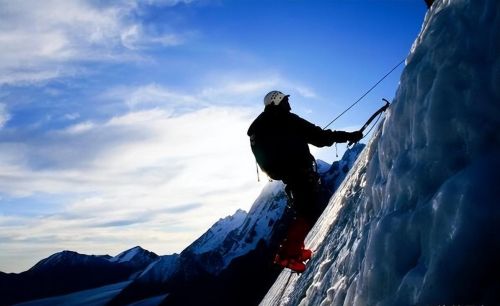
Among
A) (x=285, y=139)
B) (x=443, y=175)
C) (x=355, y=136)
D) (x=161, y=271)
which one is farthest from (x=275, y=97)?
(x=161, y=271)

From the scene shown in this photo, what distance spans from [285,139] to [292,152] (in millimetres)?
232

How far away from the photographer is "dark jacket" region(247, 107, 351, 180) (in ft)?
20.8

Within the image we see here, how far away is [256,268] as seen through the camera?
124625 mm

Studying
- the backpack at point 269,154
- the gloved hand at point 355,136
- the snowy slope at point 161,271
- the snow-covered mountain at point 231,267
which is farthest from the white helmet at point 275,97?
the snowy slope at point 161,271

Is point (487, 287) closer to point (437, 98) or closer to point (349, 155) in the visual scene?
point (437, 98)

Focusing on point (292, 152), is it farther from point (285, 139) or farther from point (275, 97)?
point (275, 97)

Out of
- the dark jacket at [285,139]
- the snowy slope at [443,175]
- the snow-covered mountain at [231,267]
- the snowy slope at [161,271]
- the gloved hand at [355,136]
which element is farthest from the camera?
the snowy slope at [161,271]

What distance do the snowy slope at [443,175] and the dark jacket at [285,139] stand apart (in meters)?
2.73

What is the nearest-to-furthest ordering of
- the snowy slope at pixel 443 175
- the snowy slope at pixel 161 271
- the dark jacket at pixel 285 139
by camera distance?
1. the snowy slope at pixel 443 175
2. the dark jacket at pixel 285 139
3. the snowy slope at pixel 161 271

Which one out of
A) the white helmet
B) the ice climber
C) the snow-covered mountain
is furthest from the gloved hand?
the snow-covered mountain

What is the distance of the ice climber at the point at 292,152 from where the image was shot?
636 cm

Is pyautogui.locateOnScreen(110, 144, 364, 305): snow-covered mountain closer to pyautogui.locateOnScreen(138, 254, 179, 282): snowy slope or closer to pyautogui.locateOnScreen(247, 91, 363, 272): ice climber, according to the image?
pyautogui.locateOnScreen(138, 254, 179, 282): snowy slope

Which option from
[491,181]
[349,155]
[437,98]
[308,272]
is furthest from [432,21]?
[349,155]

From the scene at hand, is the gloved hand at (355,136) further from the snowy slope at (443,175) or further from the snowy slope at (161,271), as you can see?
the snowy slope at (161,271)
